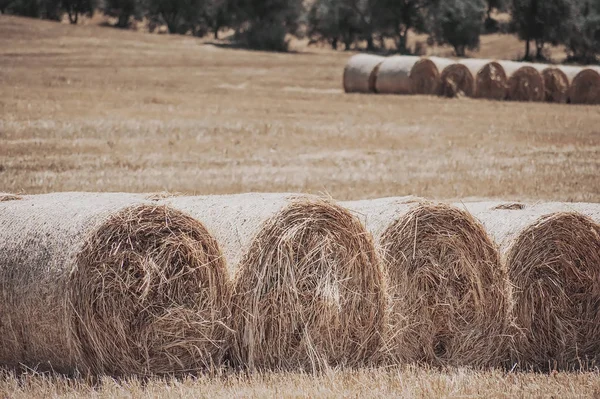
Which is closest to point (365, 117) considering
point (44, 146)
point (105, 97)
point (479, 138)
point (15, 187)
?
point (479, 138)

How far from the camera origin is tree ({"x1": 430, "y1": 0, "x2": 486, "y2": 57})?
190 ft

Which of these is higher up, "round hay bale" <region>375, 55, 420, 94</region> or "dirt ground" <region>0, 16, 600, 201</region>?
"round hay bale" <region>375, 55, 420, 94</region>

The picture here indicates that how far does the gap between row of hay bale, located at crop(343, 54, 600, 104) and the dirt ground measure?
138cm

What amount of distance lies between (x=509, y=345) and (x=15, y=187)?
8.60 meters

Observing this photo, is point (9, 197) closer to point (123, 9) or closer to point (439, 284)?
point (439, 284)

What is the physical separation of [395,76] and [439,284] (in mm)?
22546

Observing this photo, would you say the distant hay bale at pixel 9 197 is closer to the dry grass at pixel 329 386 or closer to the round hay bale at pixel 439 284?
the dry grass at pixel 329 386

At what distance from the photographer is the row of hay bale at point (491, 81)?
96.0 feet

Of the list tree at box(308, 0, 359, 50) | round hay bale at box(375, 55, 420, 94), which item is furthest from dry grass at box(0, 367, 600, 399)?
tree at box(308, 0, 359, 50)

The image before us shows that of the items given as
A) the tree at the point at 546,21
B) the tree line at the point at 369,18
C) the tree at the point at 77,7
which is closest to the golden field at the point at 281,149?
the tree line at the point at 369,18

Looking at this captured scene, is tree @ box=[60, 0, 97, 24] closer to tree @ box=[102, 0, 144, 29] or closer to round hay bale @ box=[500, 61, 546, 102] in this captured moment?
tree @ box=[102, 0, 144, 29]

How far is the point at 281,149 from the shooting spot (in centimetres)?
1855

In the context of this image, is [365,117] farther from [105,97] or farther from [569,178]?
[569,178]

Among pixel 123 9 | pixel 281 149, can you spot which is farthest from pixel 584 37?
pixel 281 149
